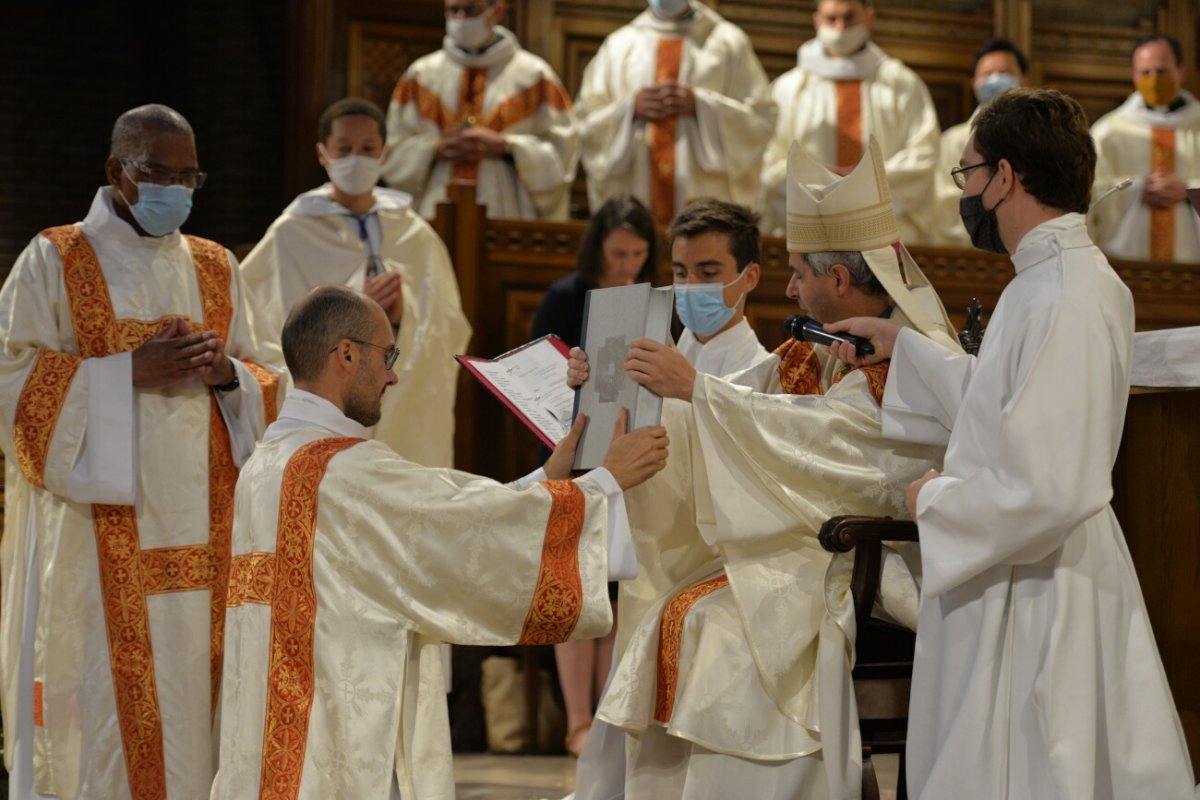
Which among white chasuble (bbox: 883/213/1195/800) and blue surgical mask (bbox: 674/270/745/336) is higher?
blue surgical mask (bbox: 674/270/745/336)

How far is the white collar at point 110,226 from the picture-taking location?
14.8ft

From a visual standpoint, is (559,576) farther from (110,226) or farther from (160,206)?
(110,226)

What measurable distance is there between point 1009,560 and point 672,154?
14.5 feet

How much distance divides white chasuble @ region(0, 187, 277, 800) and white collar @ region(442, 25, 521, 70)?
113 inches

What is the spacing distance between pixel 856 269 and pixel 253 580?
1597mm

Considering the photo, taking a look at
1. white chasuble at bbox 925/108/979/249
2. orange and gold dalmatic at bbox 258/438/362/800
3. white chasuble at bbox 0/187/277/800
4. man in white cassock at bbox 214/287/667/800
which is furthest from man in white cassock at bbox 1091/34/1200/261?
orange and gold dalmatic at bbox 258/438/362/800

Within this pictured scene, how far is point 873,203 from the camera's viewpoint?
3.79m

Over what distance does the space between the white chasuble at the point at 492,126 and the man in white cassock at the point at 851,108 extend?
1107 millimetres

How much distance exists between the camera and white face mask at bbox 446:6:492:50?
7.05 metres

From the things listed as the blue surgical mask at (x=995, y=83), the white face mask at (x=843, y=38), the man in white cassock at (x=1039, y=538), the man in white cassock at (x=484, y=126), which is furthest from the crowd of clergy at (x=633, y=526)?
the blue surgical mask at (x=995, y=83)

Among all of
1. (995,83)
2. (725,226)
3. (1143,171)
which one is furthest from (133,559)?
(1143,171)

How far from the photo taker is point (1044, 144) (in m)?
3.10

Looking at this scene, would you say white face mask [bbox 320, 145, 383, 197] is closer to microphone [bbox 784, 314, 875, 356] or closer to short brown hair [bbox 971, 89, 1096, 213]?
microphone [bbox 784, 314, 875, 356]

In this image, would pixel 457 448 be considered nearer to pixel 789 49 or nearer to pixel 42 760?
pixel 42 760
